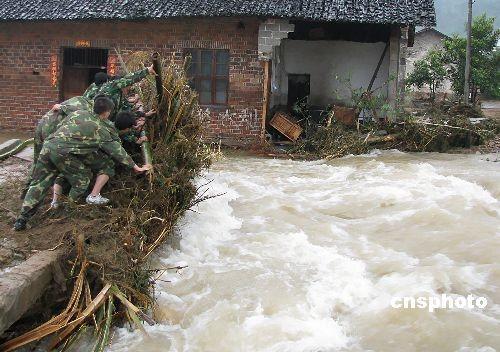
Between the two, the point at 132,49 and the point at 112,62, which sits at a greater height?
the point at 132,49

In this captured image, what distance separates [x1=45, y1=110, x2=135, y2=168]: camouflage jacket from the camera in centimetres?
472

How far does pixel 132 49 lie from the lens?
497 inches

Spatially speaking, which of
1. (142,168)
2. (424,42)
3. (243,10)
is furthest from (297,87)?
(424,42)

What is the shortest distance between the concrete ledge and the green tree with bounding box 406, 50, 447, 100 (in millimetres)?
20975

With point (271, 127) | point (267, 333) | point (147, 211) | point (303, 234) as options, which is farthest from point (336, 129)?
point (267, 333)

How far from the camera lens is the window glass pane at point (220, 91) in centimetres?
1230

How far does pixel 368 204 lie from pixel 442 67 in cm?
1749

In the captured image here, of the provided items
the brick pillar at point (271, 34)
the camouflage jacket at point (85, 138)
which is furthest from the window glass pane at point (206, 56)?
the camouflage jacket at point (85, 138)

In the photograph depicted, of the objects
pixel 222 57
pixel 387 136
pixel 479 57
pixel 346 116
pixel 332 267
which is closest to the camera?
pixel 332 267

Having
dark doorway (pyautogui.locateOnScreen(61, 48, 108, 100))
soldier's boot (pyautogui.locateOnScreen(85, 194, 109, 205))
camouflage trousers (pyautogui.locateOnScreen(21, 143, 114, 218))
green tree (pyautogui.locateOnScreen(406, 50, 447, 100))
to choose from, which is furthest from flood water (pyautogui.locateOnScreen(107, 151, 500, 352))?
green tree (pyautogui.locateOnScreen(406, 50, 447, 100))

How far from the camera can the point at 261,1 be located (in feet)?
37.7

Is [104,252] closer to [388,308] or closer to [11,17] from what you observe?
[388,308]

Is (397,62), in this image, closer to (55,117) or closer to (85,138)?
(55,117)

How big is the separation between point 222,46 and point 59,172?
7.83 m
